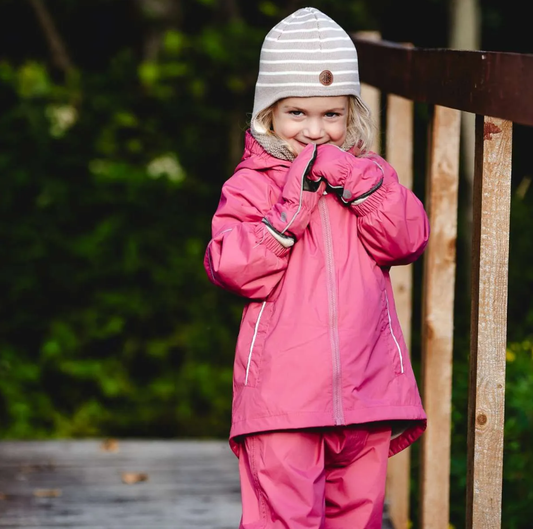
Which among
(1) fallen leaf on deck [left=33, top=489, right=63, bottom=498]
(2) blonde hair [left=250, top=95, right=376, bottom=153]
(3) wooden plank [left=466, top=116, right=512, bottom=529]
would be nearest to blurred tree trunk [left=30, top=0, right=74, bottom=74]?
(1) fallen leaf on deck [left=33, top=489, right=63, bottom=498]

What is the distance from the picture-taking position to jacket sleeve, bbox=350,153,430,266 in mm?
2602

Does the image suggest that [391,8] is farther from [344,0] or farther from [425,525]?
[425,525]

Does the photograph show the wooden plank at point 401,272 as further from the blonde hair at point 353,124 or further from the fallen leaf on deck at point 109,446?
the fallen leaf on deck at point 109,446

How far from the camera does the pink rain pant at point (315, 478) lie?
2.63m

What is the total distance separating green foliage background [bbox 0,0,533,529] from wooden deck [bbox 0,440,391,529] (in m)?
1.71

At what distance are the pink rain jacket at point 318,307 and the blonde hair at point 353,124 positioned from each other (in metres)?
0.14

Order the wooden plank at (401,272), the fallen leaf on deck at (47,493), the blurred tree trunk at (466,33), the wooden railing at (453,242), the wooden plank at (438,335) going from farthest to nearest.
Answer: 1. the blurred tree trunk at (466,33)
2. the fallen leaf on deck at (47,493)
3. the wooden plank at (401,272)
4. the wooden plank at (438,335)
5. the wooden railing at (453,242)

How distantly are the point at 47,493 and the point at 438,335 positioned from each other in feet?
6.68

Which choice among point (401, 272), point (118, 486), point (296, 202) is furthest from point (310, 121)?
point (118, 486)

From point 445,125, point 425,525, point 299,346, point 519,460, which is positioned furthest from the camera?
point 519,460

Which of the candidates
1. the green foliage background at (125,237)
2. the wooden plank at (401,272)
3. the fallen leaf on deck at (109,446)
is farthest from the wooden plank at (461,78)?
the green foliage background at (125,237)

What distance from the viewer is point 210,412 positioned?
7180 millimetres

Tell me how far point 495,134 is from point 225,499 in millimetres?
2455

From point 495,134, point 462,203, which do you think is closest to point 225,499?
point 495,134
